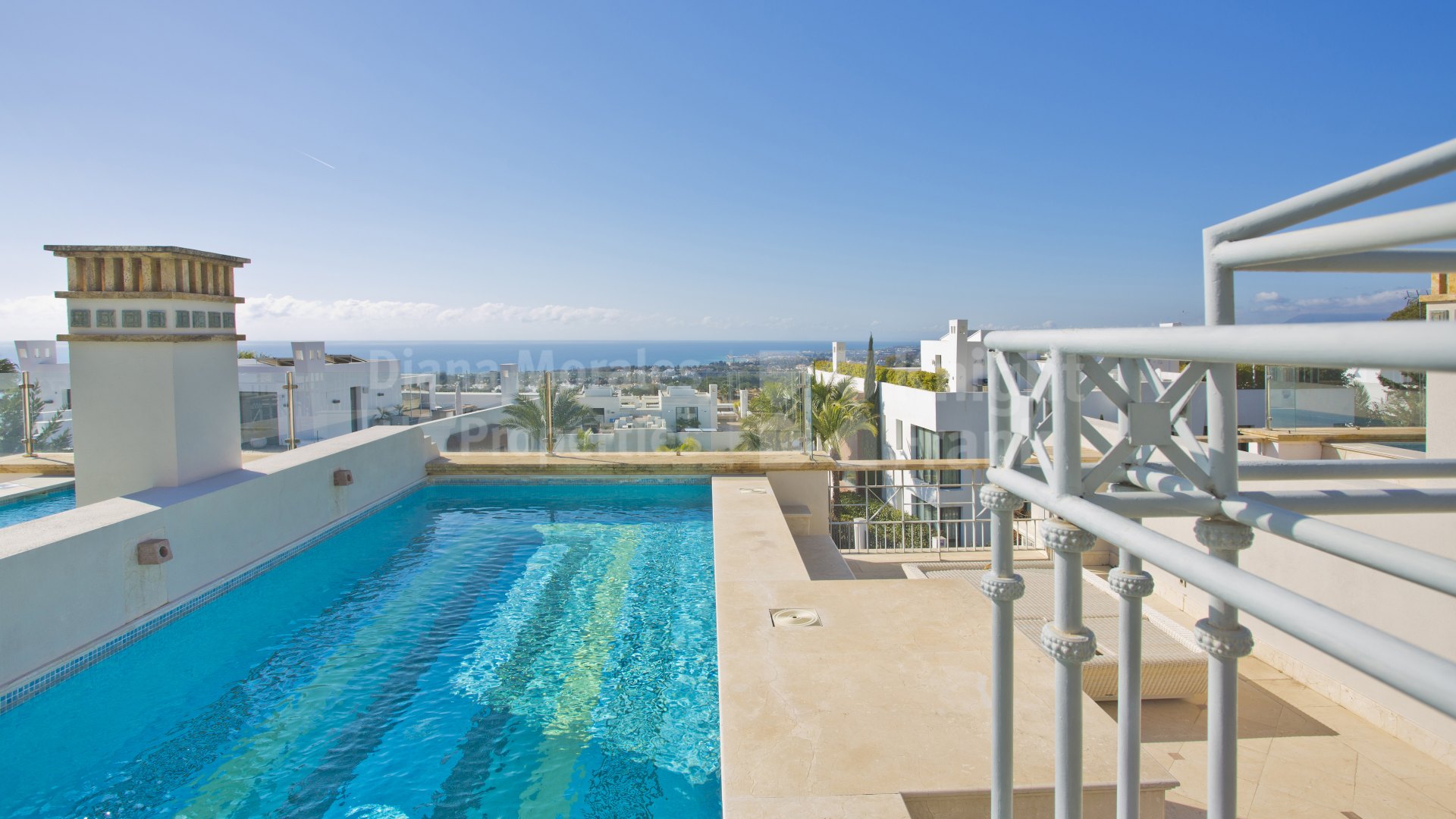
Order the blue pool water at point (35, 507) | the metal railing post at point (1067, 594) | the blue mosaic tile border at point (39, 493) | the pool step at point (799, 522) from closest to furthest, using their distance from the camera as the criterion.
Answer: the metal railing post at point (1067, 594) → the blue pool water at point (35, 507) → the blue mosaic tile border at point (39, 493) → the pool step at point (799, 522)

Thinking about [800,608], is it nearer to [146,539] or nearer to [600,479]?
[146,539]

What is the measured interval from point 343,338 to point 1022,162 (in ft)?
532

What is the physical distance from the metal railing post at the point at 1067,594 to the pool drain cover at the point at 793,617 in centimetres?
248

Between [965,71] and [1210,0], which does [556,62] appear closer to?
[965,71]

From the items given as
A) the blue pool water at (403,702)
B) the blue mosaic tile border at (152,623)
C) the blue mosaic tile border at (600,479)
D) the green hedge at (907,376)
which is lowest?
the blue pool water at (403,702)

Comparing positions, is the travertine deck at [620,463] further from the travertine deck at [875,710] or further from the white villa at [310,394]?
the travertine deck at [875,710]

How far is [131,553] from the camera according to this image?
5332 mm

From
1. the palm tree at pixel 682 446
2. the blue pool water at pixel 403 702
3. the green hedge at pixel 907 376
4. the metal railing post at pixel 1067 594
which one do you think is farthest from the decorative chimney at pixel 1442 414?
the green hedge at pixel 907 376

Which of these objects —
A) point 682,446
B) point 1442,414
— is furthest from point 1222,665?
point 682,446

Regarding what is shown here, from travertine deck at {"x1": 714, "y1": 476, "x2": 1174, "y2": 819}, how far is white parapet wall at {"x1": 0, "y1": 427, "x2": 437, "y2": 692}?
14.1 feet

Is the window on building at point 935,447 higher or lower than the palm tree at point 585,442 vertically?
lower

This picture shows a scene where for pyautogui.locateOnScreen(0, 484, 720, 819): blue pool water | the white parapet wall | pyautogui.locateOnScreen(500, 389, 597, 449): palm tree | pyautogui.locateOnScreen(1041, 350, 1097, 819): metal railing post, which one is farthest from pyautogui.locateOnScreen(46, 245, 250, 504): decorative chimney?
pyautogui.locateOnScreen(1041, 350, 1097, 819): metal railing post

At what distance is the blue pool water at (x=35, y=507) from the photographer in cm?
771

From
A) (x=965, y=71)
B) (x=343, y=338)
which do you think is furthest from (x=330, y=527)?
(x=343, y=338)
